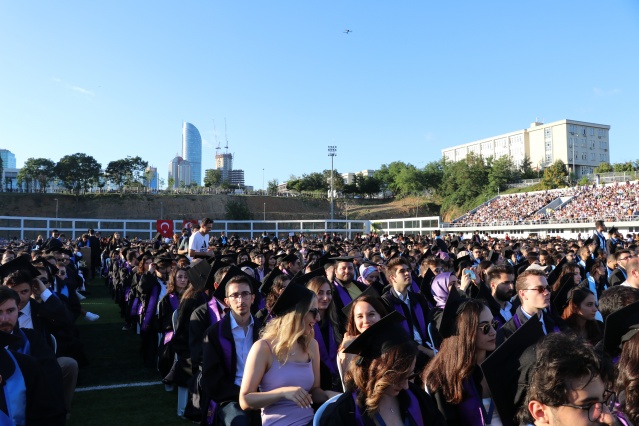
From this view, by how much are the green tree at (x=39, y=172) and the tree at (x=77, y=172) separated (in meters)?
1.14

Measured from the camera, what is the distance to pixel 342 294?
6480 millimetres

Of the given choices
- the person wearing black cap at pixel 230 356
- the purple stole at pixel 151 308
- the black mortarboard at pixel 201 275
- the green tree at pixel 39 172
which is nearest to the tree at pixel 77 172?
the green tree at pixel 39 172

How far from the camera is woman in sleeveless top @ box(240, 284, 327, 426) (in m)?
3.32

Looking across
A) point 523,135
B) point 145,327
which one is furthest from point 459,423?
point 523,135

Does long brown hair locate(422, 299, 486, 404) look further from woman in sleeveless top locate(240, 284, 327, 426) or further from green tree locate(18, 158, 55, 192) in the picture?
green tree locate(18, 158, 55, 192)

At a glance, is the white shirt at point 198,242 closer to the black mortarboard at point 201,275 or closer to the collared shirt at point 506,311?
the black mortarboard at point 201,275

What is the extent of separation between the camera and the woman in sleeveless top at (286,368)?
3320 mm

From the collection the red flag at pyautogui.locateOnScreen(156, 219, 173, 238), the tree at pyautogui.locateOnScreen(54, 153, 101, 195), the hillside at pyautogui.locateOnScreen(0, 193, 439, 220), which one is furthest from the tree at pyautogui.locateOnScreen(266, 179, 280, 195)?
the red flag at pyautogui.locateOnScreen(156, 219, 173, 238)

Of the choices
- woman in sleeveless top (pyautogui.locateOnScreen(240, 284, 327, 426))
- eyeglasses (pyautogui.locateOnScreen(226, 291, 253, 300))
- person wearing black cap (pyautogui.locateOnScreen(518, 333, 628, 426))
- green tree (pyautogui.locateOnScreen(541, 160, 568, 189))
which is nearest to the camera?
person wearing black cap (pyautogui.locateOnScreen(518, 333, 628, 426))

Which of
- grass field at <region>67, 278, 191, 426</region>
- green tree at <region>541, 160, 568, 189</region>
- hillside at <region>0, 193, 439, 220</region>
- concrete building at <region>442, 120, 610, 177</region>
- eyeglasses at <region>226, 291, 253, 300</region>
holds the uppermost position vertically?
concrete building at <region>442, 120, 610, 177</region>

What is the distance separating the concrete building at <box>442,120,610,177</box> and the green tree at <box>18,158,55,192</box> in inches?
2585

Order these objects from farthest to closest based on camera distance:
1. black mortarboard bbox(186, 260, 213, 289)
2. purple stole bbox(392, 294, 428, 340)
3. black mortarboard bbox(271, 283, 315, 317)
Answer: black mortarboard bbox(186, 260, 213, 289), purple stole bbox(392, 294, 428, 340), black mortarboard bbox(271, 283, 315, 317)

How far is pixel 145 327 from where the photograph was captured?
8047mm

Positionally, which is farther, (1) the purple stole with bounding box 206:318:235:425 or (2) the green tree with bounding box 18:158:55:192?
(2) the green tree with bounding box 18:158:55:192
